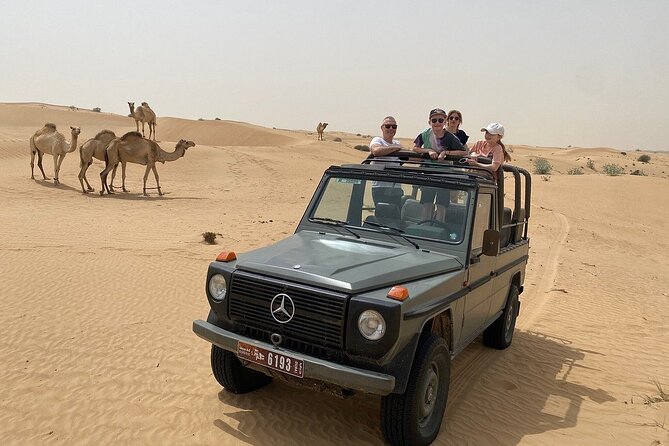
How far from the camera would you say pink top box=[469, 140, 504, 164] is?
6816 millimetres

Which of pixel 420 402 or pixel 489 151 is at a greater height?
pixel 489 151

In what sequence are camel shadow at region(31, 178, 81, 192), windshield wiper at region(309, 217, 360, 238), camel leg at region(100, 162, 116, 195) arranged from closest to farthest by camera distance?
windshield wiper at region(309, 217, 360, 238)
camel leg at region(100, 162, 116, 195)
camel shadow at region(31, 178, 81, 192)

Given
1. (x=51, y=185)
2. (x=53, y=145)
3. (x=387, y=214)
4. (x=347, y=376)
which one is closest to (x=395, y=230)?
(x=387, y=214)

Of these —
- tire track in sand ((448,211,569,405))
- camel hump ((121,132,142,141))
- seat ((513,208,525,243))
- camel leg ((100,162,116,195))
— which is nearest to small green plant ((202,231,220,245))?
tire track in sand ((448,211,569,405))

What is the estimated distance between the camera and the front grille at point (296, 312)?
4066 mm

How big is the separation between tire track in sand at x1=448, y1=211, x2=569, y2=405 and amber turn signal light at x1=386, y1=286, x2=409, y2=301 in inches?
77.7

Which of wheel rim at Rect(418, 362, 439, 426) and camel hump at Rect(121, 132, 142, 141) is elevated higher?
camel hump at Rect(121, 132, 142, 141)

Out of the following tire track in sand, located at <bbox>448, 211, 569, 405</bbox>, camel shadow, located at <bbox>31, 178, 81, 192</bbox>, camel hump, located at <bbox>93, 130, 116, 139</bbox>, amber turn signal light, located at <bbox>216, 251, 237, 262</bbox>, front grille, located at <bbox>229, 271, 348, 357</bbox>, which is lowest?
camel shadow, located at <bbox>31, 178, 81, 192</bbox>

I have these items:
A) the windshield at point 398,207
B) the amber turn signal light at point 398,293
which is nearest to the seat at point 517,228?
the windshield at point 398,207

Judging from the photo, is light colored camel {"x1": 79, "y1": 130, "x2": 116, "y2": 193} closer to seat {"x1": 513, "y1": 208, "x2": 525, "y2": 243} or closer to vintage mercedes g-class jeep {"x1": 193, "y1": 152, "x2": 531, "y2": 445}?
vintage mercedes g-class jeep {"x1": 193, "y1": 152, "x2": 531, "y2": 445}

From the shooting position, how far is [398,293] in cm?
400

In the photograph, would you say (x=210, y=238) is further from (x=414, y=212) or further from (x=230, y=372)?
A: (x=414, y=212)

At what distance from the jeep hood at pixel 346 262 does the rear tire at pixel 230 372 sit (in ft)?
3.02

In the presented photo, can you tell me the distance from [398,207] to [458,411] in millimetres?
1954
